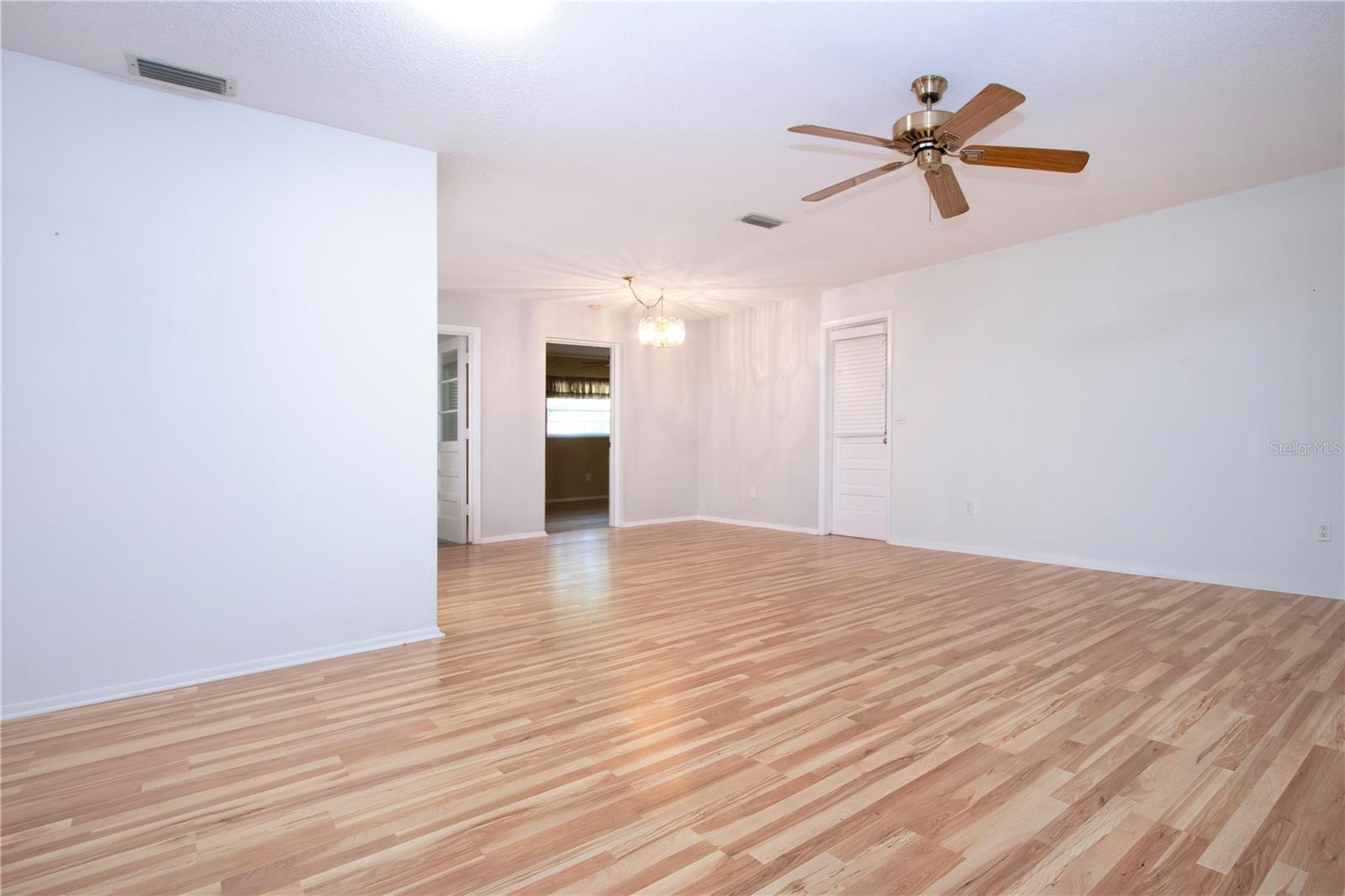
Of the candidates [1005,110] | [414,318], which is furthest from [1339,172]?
[414,318]

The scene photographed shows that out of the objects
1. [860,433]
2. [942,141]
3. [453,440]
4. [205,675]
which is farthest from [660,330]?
[205,675]

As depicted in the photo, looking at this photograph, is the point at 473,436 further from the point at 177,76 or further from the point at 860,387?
the point at 177,76

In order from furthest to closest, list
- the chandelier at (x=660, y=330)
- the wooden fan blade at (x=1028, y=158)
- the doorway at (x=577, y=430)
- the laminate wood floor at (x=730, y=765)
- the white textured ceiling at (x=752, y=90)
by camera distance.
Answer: the doorway at (x=577, y=430), the chandelier at (x=660, y=330), the wooden fan blade at (x=1028, y=158), the white textured ceiling at (x=752, y=90), the laminate wood floor at (x=730, y=765)

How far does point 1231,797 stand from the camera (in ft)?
5.83

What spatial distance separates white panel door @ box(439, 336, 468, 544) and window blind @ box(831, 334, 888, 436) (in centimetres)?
380

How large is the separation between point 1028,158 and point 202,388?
359cm

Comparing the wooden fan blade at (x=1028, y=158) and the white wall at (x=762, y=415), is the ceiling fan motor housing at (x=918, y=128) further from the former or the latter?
the white wall at (x=762, y=415)

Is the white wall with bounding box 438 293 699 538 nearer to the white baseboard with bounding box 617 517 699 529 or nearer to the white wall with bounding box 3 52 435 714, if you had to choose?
the white baseboard with bounding box 617 517 699 529

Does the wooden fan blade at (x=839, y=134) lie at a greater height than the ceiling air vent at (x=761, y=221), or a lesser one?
lesser

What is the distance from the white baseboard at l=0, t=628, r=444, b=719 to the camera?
2465mm

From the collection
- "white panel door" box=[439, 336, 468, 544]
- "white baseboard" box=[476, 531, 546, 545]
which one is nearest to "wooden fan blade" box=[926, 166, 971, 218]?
"white panel door" box=[439, 336, 468, 544]

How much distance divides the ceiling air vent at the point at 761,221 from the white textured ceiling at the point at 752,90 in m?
0.16

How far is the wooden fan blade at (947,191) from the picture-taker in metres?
2.91
